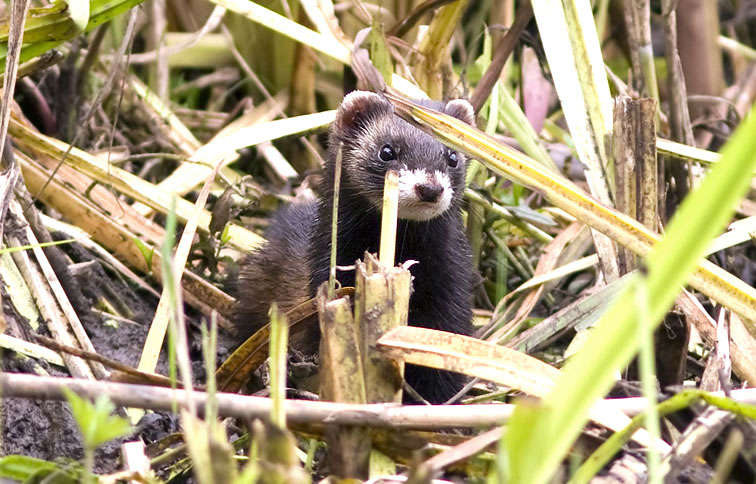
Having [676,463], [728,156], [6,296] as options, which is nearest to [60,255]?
[6,296]

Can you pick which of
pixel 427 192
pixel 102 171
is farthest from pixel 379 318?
pixel 102 171

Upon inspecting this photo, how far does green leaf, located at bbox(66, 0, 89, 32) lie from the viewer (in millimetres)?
2943

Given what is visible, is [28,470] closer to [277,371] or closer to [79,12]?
[277,371]

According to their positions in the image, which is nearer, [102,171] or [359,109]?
[359,109]

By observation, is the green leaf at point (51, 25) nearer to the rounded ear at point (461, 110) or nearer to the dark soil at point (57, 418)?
the dark soil at point (57, 418)

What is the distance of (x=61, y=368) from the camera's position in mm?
3062

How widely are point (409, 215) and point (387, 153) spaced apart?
0.35 m

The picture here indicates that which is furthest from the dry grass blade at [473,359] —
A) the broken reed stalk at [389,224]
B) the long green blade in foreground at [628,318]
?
the long green blade in foreground at [628,318]

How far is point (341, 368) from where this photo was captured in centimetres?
227

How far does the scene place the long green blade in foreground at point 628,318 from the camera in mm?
1469

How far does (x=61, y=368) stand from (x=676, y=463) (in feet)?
6.05

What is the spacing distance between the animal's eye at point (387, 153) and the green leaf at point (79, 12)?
3.67 feet

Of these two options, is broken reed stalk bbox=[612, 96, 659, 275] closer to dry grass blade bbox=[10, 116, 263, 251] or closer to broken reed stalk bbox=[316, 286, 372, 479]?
broken reed stalk bbox=[316, 286, 372, 479]

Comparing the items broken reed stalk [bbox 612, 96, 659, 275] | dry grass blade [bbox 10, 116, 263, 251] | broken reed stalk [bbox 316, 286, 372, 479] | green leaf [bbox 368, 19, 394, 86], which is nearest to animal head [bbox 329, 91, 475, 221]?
green leaf [bbox 368, 19, 394, 86]
